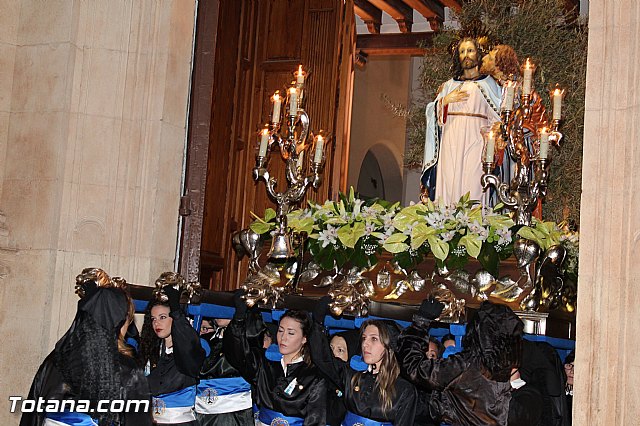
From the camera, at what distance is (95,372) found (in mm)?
5035

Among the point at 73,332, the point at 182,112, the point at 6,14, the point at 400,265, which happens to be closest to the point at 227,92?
the point at 182,112

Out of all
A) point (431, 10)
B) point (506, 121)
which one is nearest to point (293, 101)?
point (506, 121)

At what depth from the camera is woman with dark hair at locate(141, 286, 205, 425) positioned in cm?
598

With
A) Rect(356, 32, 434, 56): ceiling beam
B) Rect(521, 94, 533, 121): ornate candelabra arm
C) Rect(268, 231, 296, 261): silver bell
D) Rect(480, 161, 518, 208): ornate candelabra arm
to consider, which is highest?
Rect(356, 32, 434, 56): ceiling beam

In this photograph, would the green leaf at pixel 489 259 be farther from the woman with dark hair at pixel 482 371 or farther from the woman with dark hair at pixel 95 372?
the woman with dark hair at pixel 95 372

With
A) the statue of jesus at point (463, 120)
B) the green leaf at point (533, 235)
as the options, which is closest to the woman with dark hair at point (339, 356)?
the green leaf at point (533, 235)

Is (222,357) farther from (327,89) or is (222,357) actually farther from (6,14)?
(327,89)

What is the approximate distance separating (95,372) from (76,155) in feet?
8.10

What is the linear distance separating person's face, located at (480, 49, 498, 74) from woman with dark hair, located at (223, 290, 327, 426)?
11.5ft

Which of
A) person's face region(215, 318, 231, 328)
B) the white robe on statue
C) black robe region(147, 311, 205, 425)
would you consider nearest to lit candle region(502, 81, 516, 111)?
the white robe on statue

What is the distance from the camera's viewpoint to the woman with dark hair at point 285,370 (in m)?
6.05

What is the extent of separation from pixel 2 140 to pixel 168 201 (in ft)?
3.84

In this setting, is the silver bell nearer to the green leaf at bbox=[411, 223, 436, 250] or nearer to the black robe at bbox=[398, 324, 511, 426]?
the green leaf at bbox=[411, 223, 436, 250]

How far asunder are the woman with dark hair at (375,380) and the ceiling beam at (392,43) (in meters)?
8.11
